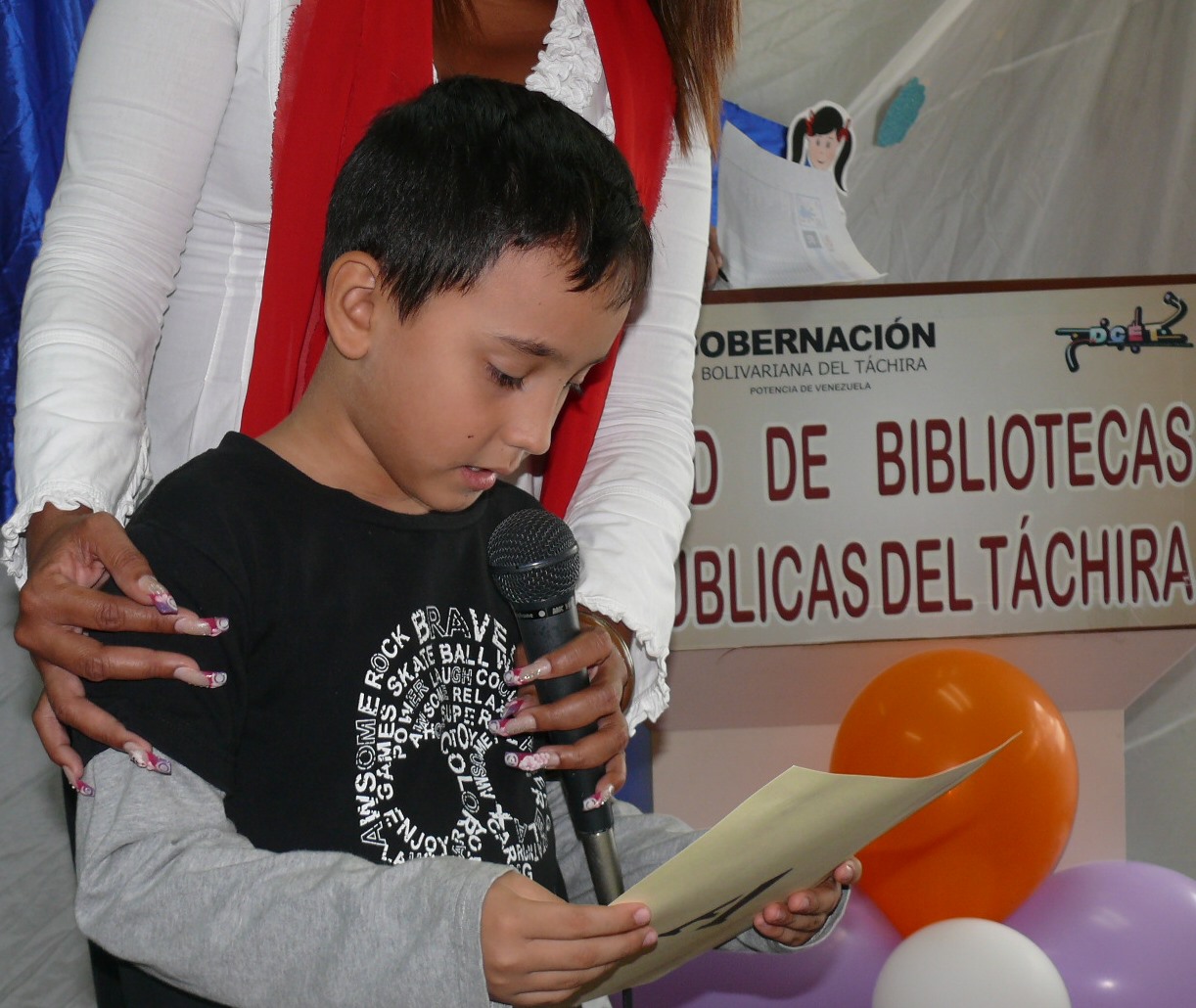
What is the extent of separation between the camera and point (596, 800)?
0.84 metres

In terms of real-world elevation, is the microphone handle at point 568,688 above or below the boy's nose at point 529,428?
below

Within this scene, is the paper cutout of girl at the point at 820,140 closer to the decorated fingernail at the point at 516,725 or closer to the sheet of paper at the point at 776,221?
the sheet of paper at the point at 776,221

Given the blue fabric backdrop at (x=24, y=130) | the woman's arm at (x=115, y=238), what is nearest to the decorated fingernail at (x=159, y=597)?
the woman's arm at (x=115, y=238)

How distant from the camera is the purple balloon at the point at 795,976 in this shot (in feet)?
5.55

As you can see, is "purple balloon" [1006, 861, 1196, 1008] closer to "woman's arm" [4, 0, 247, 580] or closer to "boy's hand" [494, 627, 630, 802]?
"boy's hand" [494, 627, 630, 802]

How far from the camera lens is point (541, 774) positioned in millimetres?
948

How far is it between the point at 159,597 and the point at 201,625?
3cm

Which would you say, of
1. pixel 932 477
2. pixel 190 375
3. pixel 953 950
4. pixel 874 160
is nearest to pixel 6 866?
pixel 190 375

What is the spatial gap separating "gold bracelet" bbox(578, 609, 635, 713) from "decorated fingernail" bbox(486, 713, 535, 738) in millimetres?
140

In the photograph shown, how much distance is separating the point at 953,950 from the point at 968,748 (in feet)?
1.03

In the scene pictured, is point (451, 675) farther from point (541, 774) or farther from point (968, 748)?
point (968, 748)

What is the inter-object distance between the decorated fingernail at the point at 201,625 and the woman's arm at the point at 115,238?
16cm

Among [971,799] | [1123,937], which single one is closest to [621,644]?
[971,799]

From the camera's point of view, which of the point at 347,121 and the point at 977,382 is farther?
the point at 977,382
